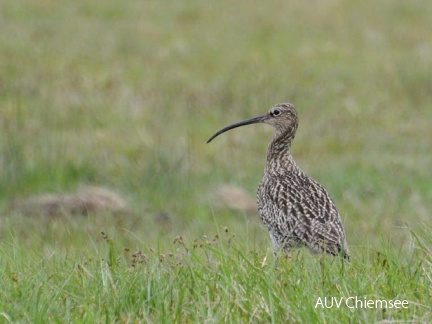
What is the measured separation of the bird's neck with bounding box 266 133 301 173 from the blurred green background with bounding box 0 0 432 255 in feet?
2.69

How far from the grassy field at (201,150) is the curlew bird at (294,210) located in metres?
0.23

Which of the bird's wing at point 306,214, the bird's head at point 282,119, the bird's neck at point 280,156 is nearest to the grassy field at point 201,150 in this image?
the bird's wing at point 306,214

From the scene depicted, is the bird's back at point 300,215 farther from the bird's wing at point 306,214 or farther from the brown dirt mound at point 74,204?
the brown dirt mound at point 74,204

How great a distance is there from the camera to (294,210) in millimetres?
7410

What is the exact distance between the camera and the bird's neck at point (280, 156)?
836cm

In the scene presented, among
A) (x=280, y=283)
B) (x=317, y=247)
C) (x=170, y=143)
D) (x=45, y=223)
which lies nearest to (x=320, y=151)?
(x=170, y=143)

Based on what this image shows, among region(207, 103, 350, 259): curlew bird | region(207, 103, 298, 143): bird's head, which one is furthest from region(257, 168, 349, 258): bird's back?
region(207, 103, 298, 143): bird's head

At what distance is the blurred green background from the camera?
11727mm

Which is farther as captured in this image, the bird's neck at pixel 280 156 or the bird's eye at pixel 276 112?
the bird's eye at pixel 276 112

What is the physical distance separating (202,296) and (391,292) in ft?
2.76

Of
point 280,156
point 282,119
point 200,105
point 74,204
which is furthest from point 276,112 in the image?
point 200,105

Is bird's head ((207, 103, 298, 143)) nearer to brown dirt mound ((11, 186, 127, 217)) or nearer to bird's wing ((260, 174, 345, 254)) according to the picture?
bird's wing ((260, 174, 345, 254))

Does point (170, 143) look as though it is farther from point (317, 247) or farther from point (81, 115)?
point (317, 247)

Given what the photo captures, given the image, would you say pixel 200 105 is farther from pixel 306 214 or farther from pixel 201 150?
pixel 306 214
